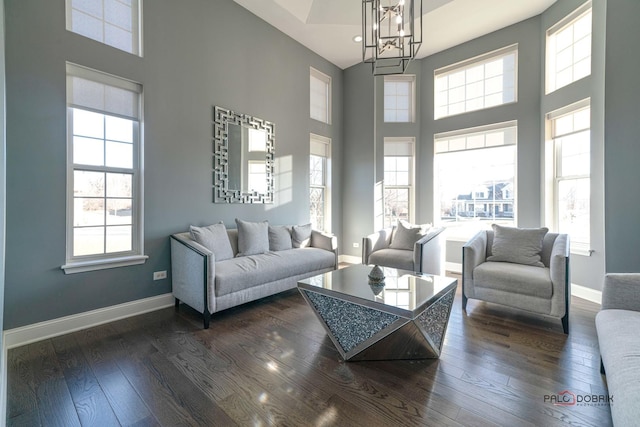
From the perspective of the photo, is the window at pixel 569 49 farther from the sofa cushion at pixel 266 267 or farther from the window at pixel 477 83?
the sofa cushion at pixel 266 267

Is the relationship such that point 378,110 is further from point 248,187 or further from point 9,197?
point 9,197

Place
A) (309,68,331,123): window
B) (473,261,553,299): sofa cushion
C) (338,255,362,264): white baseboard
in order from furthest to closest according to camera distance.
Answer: (338,255,362,264): white baseboard < (309,68,331,123): window < (473,261,553,299): sofa cushion

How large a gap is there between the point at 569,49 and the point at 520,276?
3.18 metres

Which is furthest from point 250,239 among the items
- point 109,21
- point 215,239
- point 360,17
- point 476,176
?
point 476,176

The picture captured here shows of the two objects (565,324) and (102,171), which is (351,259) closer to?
(565,324)

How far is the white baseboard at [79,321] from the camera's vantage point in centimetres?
224

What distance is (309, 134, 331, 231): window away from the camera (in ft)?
17.0

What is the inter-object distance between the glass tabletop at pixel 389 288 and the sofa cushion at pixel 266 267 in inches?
32.5

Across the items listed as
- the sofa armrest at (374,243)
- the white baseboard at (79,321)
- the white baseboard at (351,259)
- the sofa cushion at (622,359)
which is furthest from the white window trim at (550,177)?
the white baseboard at (79,321)

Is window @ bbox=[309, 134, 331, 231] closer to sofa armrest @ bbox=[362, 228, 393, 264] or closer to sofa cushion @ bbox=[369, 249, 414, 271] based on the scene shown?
sofa armrest @ bbox=[362, 228, 393, 264]

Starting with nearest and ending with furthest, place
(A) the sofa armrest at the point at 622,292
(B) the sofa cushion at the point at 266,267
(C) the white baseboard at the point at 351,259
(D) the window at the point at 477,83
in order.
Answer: (A) the sofa armrest at the point at 622,292 < (B) the sofa cushion at the point at 266,267 < (D) the window at the point at 477,83 < (C) the white baseboard at the point at 351,259

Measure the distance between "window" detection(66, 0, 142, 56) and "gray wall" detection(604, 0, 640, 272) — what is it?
4873 mm

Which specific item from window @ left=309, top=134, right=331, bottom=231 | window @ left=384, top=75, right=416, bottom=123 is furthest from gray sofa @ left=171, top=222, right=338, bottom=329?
window @ left=384, top=75, right=416, bottom=123

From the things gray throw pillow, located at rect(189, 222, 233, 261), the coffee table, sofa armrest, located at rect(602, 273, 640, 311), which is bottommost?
the coffee table
